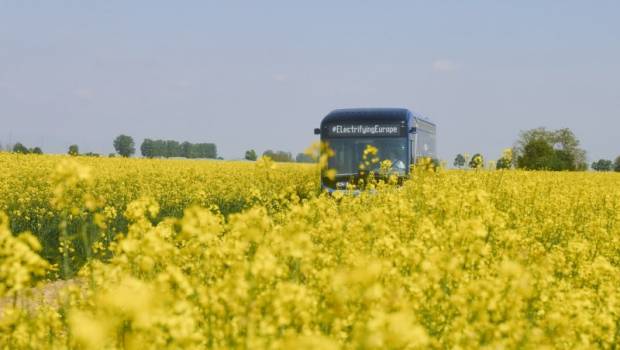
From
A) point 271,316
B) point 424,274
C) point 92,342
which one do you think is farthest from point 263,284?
point 92,342

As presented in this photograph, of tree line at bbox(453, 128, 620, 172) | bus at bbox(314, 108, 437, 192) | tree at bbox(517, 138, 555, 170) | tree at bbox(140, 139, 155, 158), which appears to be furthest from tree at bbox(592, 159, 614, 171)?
bus at bbox(314, 108, 437, 192)

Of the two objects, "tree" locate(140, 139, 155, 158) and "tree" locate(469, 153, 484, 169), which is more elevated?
"tree" locate(140, 139, 155, 158)

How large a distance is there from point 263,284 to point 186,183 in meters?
18.2

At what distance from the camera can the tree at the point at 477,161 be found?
14.4 meters

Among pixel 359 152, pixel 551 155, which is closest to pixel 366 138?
pixel 359 152

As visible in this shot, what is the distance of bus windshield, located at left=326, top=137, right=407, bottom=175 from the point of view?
17.6 metres

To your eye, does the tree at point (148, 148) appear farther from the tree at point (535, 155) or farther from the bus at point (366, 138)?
the bus at point (366, 138)

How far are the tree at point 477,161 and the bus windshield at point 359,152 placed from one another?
9.09ft

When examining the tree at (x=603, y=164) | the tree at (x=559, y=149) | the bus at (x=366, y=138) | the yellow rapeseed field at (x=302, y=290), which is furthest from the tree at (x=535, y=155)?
the yellow rapeseed field at (x=302, y=290)

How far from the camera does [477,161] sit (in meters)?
14.6

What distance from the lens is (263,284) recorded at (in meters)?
4.18

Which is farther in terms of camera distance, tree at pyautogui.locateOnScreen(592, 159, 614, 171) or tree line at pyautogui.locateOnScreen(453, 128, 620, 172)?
tree at pyautogui.locateOnScreen(592, 159, 614, 171)

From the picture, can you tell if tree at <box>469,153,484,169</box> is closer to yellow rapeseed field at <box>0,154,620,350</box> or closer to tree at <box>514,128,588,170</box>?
yellow rapeseed field at <box>0,154,620,350</box>

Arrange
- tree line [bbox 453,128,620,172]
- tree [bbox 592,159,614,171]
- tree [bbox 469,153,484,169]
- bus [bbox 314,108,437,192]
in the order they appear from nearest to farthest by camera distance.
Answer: tree [bbox 469,153,484,169] → bus [bbox 314,108,437,192] → tree line [bbox 453,128,620,172] → tree [bbox 592,159,614,171]
